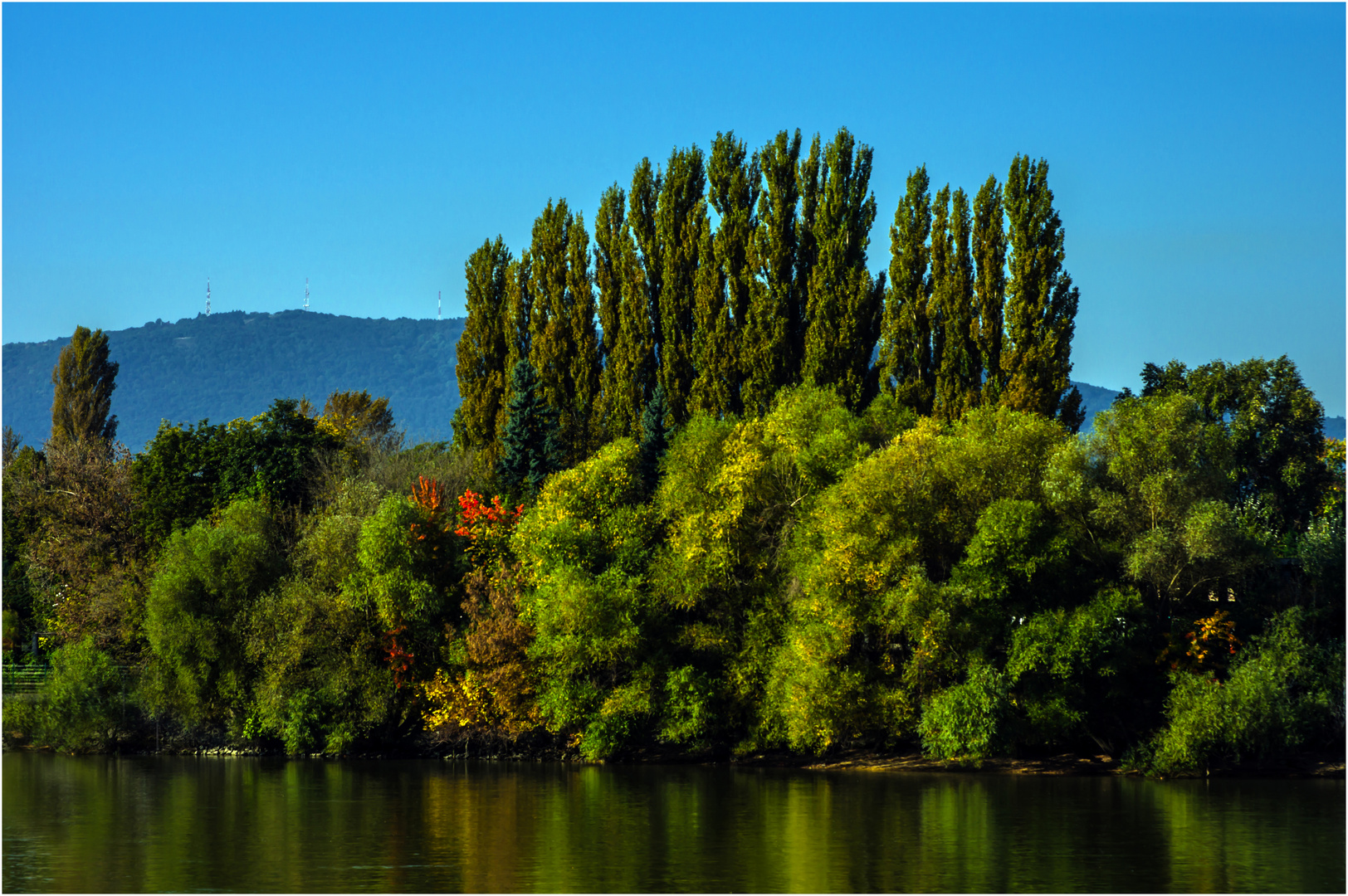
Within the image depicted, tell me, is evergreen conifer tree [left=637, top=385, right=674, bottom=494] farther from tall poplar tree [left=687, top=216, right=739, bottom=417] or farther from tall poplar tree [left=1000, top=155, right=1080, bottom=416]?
tall poplar tree [left=1000, top=155, right=1080, bottom=416]

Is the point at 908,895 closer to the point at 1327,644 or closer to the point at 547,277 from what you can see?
the point at 1327,644

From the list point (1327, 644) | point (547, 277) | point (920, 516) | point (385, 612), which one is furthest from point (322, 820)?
point (547, 277)

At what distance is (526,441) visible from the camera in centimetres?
6259

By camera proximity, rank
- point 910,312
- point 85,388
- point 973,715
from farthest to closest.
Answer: point 85,388, point 910,312, point 973,715

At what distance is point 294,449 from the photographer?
61.7 m

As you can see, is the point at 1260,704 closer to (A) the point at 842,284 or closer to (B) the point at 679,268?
(A) the point at 842,284

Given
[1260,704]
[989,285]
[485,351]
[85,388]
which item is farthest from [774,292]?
[85,388]

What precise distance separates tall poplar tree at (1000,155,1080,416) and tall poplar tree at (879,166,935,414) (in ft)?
11.4

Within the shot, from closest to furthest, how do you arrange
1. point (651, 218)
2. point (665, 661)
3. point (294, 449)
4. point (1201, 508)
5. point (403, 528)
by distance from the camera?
point (1201, 508)
point (665, 661)
point (403, 528)
point (294, 449)
point (651, 218)

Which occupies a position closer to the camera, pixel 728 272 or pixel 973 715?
pixel 973 715

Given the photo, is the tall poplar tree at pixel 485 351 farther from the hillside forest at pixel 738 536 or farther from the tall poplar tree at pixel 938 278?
the tall poplar tree at pixel 938 278

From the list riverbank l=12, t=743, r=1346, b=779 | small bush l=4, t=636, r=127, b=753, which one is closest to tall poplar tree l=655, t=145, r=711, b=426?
riverbank l=12, t=743, r=1346, b=779

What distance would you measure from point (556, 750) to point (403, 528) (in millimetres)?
9970

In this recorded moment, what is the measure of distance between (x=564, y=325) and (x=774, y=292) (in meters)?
11.3
